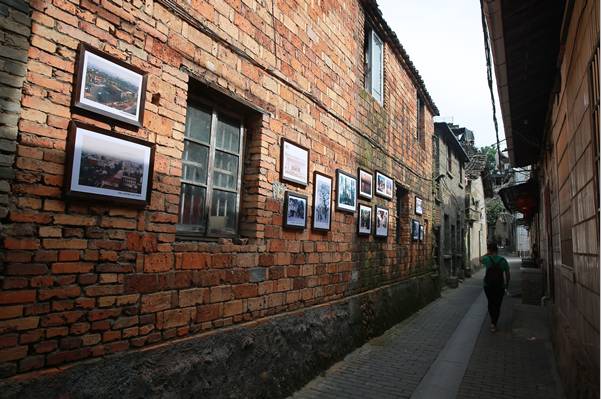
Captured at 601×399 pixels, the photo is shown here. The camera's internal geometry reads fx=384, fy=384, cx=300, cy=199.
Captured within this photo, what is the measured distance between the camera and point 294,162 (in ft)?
14.8

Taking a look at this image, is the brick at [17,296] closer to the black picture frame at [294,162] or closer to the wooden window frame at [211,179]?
the wooden window frame at [211,179]

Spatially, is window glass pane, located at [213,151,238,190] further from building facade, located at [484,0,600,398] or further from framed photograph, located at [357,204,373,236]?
building facade, located at [484,0,600,398]

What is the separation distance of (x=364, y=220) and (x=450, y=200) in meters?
10.1

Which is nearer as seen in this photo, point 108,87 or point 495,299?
point 108,87

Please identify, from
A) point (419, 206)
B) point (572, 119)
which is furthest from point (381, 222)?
point (572, 119)

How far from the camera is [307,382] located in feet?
15.0

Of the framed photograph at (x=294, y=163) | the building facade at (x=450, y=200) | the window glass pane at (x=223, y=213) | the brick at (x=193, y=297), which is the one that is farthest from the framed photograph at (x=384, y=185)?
the building facade at (x=450, y=200)

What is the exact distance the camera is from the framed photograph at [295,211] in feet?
14.3

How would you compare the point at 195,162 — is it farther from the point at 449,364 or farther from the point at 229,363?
the point at 449,364

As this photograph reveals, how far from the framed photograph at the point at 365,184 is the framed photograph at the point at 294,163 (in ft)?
5.82

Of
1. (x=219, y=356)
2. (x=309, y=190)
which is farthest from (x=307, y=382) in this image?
(x=309, y=190)

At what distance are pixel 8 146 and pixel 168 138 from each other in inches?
43.7

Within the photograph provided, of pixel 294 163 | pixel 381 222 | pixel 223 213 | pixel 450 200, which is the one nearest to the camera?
pixel 223 213

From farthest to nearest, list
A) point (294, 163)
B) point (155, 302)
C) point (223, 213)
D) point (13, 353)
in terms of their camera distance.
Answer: point (294, 163), point (223, 213), point (155, 302), point (13, 353)
